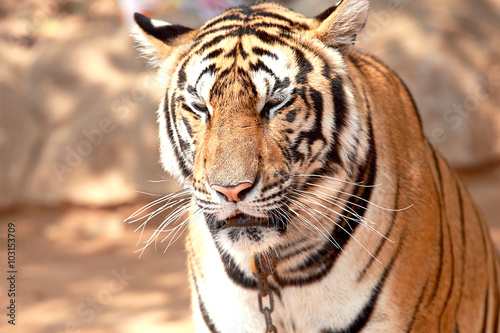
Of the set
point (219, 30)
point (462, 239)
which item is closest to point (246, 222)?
point (219, 30)

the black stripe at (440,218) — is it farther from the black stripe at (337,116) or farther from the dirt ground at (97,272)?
the dirt ground at (97,272)

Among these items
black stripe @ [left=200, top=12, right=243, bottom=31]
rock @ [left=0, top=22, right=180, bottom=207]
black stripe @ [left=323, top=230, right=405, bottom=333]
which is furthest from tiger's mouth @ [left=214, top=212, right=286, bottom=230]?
A: rock @ [left=0, top=22, right=180, bottom=207]

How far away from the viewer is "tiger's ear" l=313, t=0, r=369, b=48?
5.20 ft

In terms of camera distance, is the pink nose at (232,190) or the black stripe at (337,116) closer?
the pink nose at (232,190)

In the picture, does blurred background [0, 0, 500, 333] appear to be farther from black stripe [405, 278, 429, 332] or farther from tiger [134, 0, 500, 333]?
black stripe [405, 278, 429, 332]

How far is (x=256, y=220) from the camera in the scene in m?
1.56

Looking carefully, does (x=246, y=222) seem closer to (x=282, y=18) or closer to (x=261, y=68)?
(x=261, y=68)

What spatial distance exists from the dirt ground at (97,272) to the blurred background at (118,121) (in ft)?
0.04

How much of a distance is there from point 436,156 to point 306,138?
712 mm

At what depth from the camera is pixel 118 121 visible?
5.04 m

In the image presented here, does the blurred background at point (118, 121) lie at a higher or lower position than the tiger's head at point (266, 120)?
higher

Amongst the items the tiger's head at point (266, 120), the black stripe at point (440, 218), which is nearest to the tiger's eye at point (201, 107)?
the tiger's head at point (266, 120)

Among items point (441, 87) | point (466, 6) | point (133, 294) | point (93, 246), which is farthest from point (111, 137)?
point (466, 6)

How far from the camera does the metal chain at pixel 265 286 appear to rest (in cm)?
167
